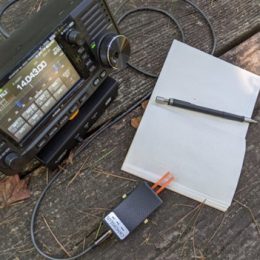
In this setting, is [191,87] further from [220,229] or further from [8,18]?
[8,18]

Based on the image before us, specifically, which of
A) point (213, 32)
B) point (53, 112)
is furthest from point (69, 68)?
point (213, 32)

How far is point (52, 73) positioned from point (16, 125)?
11 cm

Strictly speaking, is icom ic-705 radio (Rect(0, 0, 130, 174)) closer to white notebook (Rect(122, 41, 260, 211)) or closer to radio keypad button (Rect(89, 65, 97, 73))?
radio keypad button (Rect(89, 65, 97, 73))

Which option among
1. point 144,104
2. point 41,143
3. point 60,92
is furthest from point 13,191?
point 144,104

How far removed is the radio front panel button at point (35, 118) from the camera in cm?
70

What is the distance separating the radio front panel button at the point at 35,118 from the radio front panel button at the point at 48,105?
0.01 metres

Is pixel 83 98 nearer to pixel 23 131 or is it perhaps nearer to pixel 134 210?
pixel 23 131

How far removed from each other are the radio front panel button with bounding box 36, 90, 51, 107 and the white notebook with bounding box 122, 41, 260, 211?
0.24m

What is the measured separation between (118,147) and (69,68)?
0.78ft

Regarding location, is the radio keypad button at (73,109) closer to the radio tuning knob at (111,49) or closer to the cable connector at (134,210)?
the radio tuning knob at (111,49)

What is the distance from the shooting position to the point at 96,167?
0.86 meters

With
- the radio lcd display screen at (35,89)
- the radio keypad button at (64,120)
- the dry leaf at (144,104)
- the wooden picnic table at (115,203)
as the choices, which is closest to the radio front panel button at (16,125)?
the radio lcd display screen at (35,89)

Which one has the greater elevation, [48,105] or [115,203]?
[48,105]

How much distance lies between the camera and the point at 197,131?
89cm
